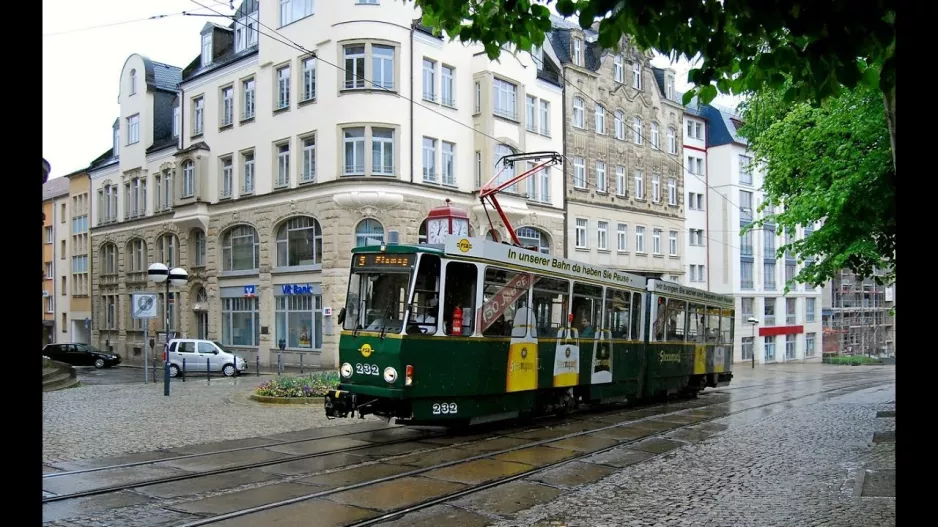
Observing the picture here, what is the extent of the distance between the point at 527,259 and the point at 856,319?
65.1 meters

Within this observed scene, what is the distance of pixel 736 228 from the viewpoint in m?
50.9

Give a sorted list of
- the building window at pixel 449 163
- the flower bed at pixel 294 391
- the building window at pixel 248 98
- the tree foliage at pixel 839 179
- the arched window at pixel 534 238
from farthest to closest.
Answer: the arched window at pixel 534 238, the building window at pixel 248 98, the building window at pixel 449 163, the flower bed at pixel 294 391, the tree foliage at pixel 839 179

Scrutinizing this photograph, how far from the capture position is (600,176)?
39812 millimetres

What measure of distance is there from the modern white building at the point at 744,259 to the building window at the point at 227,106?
30.0 m

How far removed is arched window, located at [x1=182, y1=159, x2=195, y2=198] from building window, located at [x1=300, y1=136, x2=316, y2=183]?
835cm

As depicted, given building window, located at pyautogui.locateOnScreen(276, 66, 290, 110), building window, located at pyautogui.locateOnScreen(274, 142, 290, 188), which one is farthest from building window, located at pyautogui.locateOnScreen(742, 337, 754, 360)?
building window, located at pyautogui.locateOnScreen(276, 66, 290, 110)

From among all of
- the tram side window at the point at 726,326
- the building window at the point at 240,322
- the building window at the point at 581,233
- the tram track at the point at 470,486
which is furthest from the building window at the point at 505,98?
the tram track at the point at 470,486

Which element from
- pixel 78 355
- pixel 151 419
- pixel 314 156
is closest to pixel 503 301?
pixel 151 419

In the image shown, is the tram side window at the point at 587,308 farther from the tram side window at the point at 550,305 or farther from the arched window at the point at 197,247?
the arched window at the point at 197,247

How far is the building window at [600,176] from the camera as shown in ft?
130

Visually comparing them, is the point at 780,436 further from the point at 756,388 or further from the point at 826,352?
the point at 826,352

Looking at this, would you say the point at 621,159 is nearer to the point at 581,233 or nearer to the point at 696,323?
the point at 581,233

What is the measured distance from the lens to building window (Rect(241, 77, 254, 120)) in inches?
1356

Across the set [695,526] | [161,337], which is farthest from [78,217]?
[695,526]
